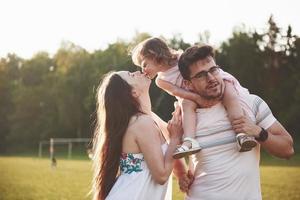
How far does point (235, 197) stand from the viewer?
3.27m

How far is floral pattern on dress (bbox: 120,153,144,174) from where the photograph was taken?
3.69m

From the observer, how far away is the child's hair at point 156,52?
501 cm

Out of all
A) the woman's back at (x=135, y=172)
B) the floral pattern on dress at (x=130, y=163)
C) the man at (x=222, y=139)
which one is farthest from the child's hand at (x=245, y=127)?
the floral pattern on dress at (x=130, y=163)

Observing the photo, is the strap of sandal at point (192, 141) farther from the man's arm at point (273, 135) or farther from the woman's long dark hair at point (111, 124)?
the woman's long dark hair at point (111, 124)

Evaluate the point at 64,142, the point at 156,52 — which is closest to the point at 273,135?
the point at 156,52

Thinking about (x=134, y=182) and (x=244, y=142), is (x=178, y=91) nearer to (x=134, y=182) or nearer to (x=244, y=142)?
(x=134, y=182)

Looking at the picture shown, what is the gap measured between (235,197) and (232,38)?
139ft

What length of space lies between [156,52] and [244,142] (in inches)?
81.0

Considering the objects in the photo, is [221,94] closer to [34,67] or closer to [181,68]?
[181,68]

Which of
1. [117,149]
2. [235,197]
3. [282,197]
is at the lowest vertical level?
[282,197]

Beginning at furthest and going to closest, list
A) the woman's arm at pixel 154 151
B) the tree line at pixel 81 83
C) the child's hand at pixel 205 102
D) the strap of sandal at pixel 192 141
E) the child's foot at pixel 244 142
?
the tree line at pixel 81 83
the woman's arm at pixel 154 151
the child's hand at pixel 205 102
the strap of sandal at pixel 192 141
the child's foot at pixel 244 142

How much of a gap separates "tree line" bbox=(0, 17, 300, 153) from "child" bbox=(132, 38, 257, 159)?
24560 millimetres

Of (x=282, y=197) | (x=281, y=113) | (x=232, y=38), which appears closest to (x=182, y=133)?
(x=282, y=197)

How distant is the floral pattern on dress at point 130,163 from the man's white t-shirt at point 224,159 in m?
0.45
